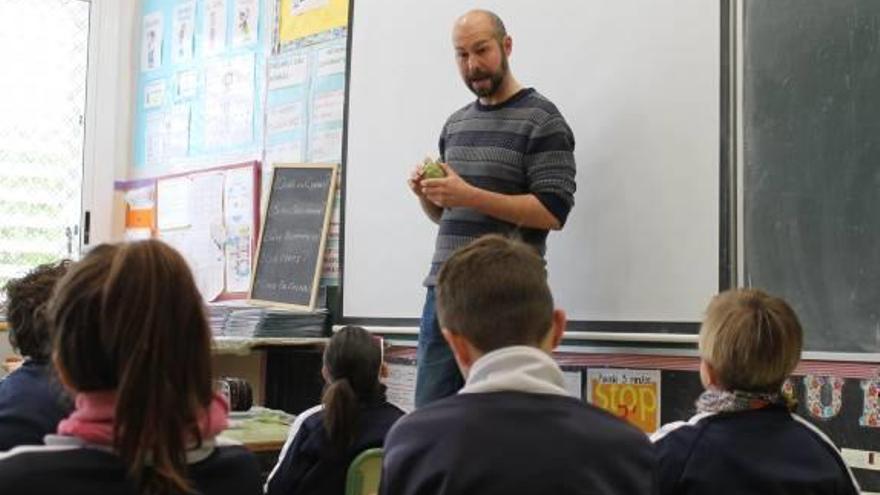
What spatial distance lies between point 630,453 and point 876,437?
1351mm

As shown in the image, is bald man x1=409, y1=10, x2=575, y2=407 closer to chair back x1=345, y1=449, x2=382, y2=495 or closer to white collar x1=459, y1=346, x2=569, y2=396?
chair back x1=345, y1=449, x2=382, y2=495

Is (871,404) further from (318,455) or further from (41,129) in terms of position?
(41,129)

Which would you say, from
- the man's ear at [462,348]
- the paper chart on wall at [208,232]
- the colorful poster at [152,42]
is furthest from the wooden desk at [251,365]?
the man's ear at [462,348]

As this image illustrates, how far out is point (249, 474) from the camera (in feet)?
4.75

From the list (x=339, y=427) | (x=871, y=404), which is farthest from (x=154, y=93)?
(x=871, y=404)

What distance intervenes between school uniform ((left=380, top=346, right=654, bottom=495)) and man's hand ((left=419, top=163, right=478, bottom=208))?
1.35 metres

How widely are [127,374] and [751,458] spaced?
1045mm

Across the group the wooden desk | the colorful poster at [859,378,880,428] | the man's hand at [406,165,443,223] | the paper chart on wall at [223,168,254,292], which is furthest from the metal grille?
the colorful poster at [859,378,880,428]

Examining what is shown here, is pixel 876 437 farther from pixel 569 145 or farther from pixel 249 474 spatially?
pixel 249 474

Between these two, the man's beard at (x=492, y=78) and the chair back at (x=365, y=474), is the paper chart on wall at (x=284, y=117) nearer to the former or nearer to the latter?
the man's beard at (x=492, y=78)

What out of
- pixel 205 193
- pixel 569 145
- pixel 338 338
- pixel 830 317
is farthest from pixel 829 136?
pixel 205 193

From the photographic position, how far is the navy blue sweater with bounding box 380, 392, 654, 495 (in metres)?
1.36

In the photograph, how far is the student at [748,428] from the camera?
1.74 meters

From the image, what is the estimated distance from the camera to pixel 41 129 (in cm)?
559
